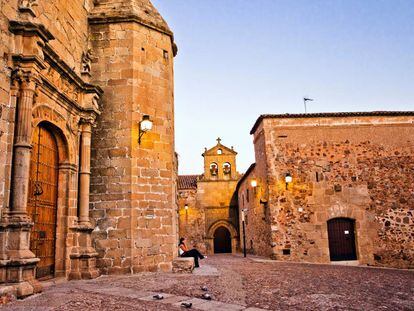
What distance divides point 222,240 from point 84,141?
24461 mm

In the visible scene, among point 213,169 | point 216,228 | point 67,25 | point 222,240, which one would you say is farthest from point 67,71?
point 222,240

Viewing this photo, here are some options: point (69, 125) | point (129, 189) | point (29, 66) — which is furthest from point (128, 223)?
point (29, 66)

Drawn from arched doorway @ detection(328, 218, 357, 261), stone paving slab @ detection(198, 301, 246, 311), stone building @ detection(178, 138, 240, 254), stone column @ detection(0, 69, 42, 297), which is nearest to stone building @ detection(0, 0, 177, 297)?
stone column @ detection(0, 69, 42, 297)

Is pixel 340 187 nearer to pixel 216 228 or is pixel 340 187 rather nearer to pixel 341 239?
pixel 341 239

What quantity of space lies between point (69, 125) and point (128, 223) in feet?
8.43

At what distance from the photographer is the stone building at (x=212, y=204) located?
89.1ft

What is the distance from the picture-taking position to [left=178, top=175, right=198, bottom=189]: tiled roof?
94.9ft

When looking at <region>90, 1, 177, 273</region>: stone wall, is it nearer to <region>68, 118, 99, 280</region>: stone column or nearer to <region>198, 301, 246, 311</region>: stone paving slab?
<region>68, 118, 99, 280</region>: stone column

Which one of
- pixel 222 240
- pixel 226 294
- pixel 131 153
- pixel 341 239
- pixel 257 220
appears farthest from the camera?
pixel 222 240

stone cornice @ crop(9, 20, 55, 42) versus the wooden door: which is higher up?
stone cornice @ crop(9, 20, 55, 42)

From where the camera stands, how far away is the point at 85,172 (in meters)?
7.98

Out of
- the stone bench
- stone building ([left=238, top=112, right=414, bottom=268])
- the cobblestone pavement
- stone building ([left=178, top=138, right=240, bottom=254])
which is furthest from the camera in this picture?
stone building ([left=178, top=138, right=240, bottom=254])

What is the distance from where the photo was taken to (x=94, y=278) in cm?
744

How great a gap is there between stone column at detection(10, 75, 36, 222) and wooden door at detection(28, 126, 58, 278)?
3.16 ft
